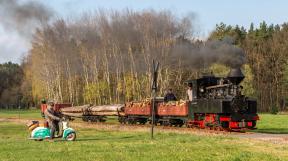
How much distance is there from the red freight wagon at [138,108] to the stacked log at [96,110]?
5.09 feet

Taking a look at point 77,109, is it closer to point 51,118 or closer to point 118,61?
point 118,61

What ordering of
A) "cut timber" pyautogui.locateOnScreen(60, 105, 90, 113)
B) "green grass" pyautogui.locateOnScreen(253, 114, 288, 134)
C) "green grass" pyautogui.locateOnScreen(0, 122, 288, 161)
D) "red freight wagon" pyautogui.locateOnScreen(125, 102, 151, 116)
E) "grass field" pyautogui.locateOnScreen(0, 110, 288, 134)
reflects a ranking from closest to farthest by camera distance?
"green grass" pyautogui.locateOnScreen(0, 122, 288, 161) → "green grass" pyautogui.locateOnScreen(253, 114, 288, 134) → "grass field" pyautogui.locateOnScreen(0, 110, 288, 134) → "red freight wagon" pyautogui.locateOnScreen(125, 102, 151, 116) → "cut timber" pyautogui.locateOnScreen(60, 105, 90, 113)

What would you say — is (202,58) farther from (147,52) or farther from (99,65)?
(99,65)

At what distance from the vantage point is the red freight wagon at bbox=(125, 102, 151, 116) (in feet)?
116

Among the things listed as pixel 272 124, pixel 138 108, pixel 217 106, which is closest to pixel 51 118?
pixel 217 106

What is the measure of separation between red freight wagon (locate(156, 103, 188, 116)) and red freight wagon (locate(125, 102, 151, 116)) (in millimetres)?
1056

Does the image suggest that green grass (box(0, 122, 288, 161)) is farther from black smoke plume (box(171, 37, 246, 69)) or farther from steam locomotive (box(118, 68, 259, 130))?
black smoke plume (box(171, 37, 246, 69))

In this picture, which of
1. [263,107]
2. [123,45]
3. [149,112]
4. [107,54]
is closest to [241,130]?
[149,112]

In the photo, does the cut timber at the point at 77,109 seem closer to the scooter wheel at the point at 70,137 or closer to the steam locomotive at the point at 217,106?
the steam locomotive at the point at 217,106

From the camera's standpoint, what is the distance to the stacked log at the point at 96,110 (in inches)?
1629

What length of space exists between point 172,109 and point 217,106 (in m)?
5.69

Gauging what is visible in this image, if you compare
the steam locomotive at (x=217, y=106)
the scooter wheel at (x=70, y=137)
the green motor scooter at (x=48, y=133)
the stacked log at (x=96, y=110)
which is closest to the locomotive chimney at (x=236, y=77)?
the steam locomotive at (x=217, y=106)

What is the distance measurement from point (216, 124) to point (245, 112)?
5.57 ft

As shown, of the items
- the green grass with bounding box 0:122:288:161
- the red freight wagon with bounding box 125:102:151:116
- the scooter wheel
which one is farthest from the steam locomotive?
the scooter wheel
